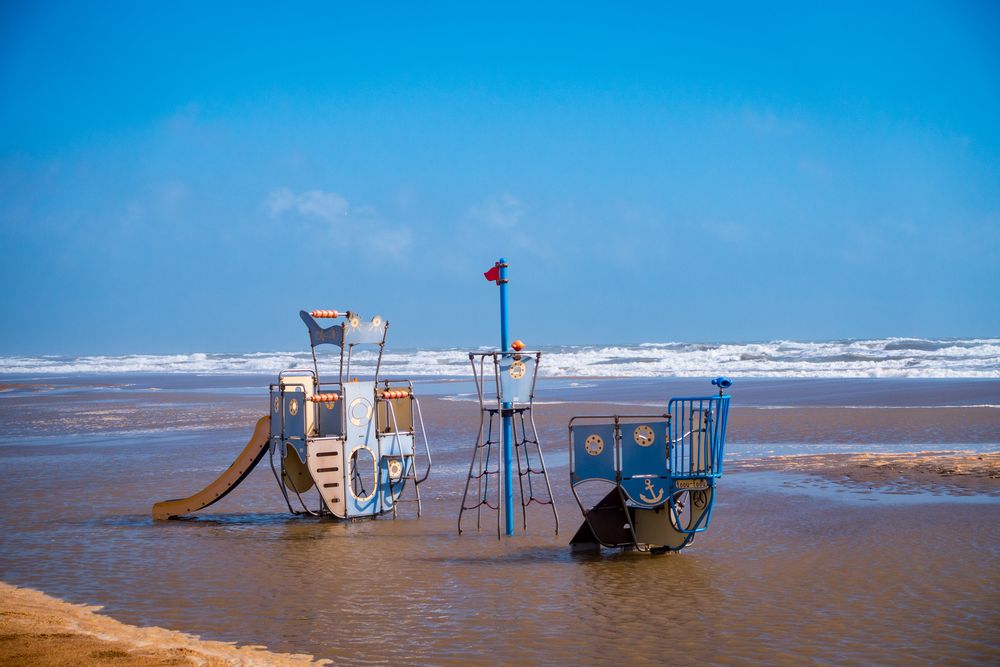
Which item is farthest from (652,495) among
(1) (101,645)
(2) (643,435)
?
(1) (101,645)

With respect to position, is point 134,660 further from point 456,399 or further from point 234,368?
point 234,368

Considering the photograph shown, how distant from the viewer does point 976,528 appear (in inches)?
415

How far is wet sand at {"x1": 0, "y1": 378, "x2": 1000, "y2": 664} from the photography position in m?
6.98

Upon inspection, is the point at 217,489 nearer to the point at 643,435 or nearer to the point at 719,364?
the point at 643,435

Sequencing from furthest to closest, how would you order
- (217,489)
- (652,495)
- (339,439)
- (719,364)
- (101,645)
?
1. (719,364)
2. (217,489)
3. (339,439)
4. (652,495)
5. (101,645)

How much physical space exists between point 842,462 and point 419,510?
7393 millimetres

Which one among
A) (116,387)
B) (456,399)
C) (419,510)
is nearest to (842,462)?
(419,510)

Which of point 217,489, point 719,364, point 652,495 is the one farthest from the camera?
point 719,364

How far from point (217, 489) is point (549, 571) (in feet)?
17.1

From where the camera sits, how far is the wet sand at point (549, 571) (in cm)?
698

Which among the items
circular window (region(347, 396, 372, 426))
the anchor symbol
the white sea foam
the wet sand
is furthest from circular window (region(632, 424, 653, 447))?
the white sea foam

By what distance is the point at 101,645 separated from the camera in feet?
22.4

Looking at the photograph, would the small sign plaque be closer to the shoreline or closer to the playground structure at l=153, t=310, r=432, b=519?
the playground structure at l=153, t=310, r=432, b=519

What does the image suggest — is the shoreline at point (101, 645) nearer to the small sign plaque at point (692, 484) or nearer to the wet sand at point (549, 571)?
the wet sand at point (549, 571)
